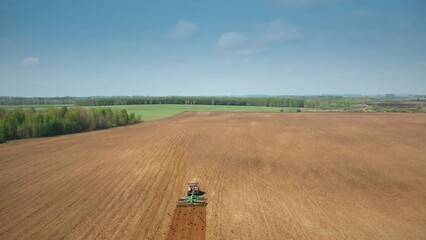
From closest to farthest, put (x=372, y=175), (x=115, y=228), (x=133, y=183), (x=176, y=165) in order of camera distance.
A: (x=115, y=228), (x=133, y=183), (x=372, y=175), (x=176, y=165)

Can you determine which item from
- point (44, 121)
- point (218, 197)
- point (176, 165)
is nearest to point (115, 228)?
point (218, 197)

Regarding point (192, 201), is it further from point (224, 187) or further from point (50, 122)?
point (50, 122)

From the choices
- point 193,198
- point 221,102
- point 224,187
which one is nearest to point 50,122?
point 224,187

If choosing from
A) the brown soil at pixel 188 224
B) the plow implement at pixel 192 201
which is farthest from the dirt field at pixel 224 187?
the plow implement at pixel 192 201

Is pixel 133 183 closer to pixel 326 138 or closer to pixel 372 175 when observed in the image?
pixel 372 175

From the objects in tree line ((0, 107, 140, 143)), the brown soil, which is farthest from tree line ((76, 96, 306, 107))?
the brown soil

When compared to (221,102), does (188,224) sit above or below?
below

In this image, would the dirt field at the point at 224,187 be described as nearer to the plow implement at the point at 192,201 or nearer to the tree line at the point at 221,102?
the plow implement at the point at 192,201
